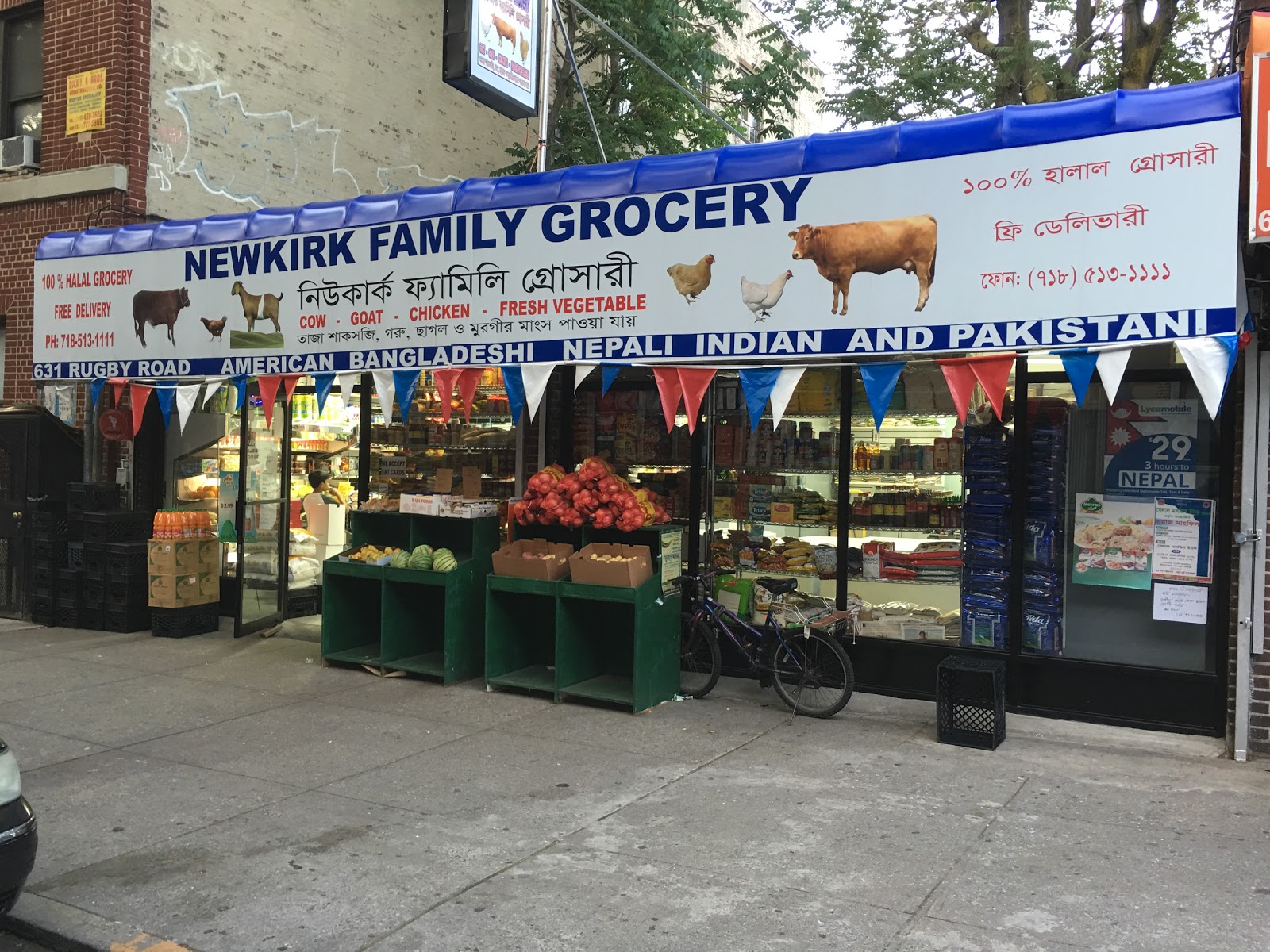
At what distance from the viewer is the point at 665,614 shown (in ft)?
27.0

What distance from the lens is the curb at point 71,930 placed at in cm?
425

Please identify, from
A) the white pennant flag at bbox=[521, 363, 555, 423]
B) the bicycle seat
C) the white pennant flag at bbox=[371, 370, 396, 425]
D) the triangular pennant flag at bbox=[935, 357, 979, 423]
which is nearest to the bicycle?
the bicycle seat

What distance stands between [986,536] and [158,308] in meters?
8.11

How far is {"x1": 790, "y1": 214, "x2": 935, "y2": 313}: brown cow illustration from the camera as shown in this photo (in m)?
7.04

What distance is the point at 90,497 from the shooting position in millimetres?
11102

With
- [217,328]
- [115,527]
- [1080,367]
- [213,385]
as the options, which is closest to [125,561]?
[115,527]

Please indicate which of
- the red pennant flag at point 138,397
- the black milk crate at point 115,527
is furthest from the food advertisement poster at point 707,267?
the black milk crate at point 115,527

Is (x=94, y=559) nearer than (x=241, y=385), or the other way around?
(x=241, y=385)

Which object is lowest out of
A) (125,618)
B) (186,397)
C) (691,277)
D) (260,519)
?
(125,618)

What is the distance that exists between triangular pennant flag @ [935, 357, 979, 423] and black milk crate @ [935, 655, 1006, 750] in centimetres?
180

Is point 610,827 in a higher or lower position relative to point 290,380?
lower

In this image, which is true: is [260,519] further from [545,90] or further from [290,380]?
[545,90]

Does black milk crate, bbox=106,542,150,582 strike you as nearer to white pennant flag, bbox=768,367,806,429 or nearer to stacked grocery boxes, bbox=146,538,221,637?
stacked grocery boxes, bbox=146,538,221,637

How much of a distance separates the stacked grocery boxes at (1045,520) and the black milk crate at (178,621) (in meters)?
7.97
